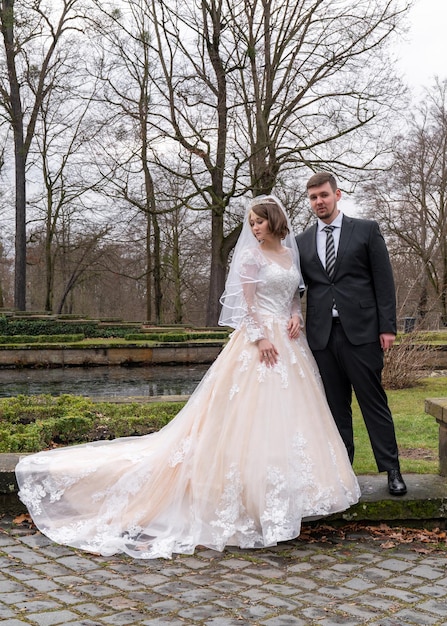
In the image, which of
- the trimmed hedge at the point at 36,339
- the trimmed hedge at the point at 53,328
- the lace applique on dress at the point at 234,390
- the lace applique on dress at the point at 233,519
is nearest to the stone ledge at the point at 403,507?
the lace applique on dress at the point at 233,519

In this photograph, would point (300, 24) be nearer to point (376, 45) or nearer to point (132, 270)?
point (376, 45)

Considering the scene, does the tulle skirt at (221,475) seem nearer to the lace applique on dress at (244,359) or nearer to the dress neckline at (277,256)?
the lace applique on dress at (244,359)

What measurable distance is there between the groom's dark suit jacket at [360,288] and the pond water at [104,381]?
8.39 metres

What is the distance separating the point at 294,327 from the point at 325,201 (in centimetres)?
79

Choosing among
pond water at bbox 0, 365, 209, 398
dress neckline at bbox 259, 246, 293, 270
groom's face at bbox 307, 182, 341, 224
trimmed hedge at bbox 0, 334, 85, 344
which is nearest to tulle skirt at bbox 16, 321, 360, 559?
dress neckline at bbox 259, 246, 293, 270

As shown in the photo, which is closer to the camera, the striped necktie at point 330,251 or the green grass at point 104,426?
the striped necktie at point 330,251

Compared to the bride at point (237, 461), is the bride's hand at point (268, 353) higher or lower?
higher

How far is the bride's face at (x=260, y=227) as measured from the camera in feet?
14.0

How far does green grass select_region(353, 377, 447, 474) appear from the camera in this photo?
198 inches

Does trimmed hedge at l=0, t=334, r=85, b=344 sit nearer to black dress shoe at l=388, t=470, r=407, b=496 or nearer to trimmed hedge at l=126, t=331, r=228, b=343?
trimmed hedge at l=126, t=331, r=228, b=343

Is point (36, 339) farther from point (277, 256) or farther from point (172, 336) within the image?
point (277, 256)

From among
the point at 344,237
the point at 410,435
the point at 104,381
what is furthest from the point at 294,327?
the point at 104,381

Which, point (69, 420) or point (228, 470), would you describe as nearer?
point (228, 470)

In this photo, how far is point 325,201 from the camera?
13.6 ft
